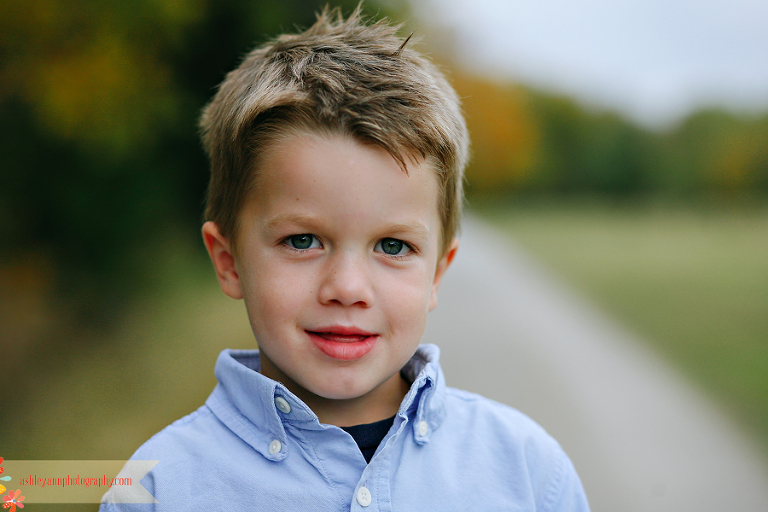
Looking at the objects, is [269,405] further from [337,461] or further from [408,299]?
[408,299]

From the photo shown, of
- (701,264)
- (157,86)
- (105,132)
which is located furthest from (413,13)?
(701,264)

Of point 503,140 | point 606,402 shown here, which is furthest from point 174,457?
point 503,140

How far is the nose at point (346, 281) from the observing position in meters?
1.47

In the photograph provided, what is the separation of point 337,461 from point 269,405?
0.72ft

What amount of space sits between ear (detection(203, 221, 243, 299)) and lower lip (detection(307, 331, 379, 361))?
0.32 metres

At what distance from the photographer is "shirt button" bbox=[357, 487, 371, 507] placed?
1.46 metres

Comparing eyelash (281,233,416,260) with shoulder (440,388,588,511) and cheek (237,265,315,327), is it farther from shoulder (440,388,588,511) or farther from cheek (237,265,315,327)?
shoulder (440,388,588,511)

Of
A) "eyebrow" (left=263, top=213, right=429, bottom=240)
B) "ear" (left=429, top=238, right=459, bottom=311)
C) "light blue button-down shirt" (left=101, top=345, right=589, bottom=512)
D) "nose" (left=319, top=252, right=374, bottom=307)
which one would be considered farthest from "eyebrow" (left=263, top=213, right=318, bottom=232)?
"ear" (left=429, top=238, right=459, bottom=311)

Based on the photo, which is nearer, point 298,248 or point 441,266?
point 298,248

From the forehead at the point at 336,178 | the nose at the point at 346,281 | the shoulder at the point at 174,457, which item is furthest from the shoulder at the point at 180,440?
the forehead at the point at 336,178

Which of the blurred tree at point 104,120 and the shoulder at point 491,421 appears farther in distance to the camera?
the blurred tree at point 104,120

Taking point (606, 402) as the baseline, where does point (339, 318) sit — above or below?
above

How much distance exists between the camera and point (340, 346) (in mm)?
1529

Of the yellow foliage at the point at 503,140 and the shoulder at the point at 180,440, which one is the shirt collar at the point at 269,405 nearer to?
the shoulder at the point at 180,440
